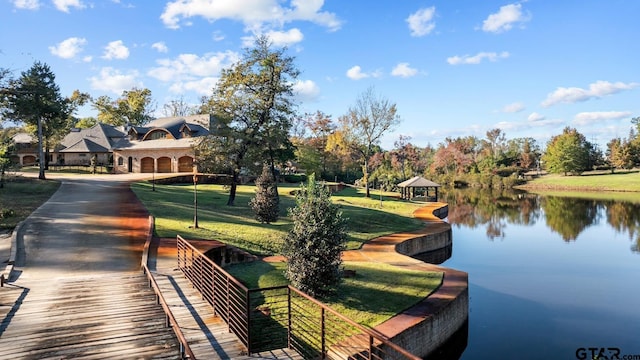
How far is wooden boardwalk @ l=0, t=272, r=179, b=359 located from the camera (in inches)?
263

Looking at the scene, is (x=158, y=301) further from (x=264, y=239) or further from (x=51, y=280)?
(x=264, y=239)

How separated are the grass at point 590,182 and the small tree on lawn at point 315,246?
66.6 metres

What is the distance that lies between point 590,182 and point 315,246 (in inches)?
2801

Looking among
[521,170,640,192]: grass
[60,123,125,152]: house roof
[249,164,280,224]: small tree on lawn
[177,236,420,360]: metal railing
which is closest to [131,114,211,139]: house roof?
[60,123,125,152]: house roof

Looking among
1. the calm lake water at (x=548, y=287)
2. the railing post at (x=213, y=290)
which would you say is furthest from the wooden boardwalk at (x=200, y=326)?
the calm lake water at (x=548, y=287)

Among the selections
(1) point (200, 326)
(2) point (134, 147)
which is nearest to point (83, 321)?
(1) point (200, 326)

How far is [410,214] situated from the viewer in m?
29.1

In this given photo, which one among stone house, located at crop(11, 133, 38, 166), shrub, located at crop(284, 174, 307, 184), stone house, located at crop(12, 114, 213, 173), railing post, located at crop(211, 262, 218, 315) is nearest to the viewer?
railing post, located at crop(211, 262, 218, 315)

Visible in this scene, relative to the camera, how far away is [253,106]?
25125 mm

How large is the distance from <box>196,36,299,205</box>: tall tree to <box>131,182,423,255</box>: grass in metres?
3.43

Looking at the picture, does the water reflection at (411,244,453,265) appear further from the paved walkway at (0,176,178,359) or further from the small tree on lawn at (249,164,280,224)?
the paved walkway at (0,176,178,359)

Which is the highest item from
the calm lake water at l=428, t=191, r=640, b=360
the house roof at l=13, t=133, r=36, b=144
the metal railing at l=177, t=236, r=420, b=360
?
the house roof at l=13, t=133, r=36, b=144

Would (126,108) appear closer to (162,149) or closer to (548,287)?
(162,149)

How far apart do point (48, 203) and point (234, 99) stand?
1155 cm
